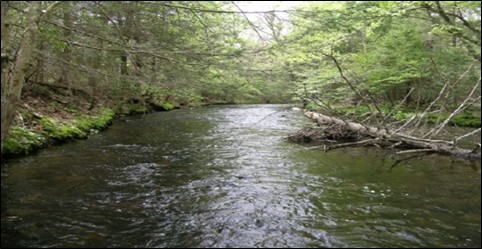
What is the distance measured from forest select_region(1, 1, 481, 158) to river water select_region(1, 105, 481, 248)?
1.07 m

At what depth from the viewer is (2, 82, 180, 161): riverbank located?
31.8ft

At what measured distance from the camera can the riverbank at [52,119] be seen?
9.70m

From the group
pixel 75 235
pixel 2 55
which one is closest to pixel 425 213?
pixel 75 235

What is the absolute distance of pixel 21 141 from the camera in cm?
955

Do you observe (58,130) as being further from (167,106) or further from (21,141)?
(167,106)

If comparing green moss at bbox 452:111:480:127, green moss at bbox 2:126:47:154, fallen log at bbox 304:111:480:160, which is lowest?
green moss at bbox 2:126:47:154

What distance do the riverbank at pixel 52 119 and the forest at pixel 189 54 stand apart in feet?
0.17

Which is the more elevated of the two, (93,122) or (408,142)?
(408,142)

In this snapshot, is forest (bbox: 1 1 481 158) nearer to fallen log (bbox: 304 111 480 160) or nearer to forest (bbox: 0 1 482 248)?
forest (bbox: 0 1 482 248)

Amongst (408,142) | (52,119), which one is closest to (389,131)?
(408,142)

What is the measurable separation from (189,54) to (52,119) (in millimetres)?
7515

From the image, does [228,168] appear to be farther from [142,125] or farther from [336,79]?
[336,79]

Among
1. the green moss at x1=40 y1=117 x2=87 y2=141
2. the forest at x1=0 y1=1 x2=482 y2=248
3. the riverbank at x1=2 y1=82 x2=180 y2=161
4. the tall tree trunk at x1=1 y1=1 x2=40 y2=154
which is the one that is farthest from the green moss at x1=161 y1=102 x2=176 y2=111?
the tall tree trunk at x1=1 y1=1 x2=40 y2=154

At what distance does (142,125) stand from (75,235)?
12.4 metres
